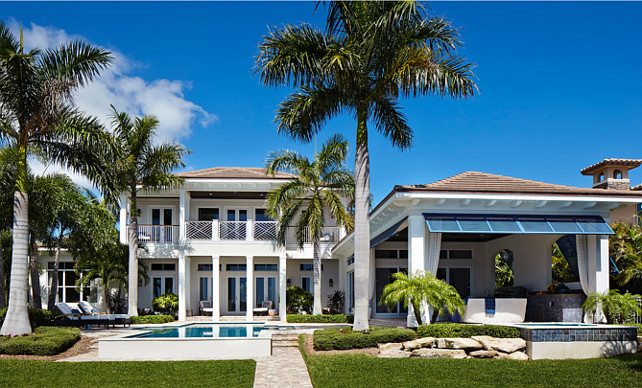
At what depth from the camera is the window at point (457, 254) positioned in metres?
21.6

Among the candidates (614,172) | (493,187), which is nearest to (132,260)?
(493,187)

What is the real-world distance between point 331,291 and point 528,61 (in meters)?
14.7

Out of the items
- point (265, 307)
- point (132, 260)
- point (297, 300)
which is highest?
point (132, 260)

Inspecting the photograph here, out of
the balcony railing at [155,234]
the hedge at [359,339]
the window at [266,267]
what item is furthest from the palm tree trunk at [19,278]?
the window at [266,267]

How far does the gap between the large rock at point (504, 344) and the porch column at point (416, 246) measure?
2.98m

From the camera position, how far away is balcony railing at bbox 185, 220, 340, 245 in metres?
25.4

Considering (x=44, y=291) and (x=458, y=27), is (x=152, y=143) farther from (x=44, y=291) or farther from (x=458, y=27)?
(x=458, y=27)

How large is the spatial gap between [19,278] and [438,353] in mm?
9976

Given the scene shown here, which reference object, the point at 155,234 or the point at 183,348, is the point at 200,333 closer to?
the point at 183,348

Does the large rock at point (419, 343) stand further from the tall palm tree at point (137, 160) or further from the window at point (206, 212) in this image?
the window at point (206, 212)

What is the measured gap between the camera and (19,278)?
43.3 feet

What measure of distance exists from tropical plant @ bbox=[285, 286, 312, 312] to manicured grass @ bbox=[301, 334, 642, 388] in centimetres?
1432

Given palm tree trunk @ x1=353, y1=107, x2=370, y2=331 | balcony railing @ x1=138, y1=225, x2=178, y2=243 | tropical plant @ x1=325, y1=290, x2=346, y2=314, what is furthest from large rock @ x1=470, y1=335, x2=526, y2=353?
→ balcony railing @ x1=138, y1=225, x2=178, y2=243

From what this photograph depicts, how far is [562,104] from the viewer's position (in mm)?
20953
